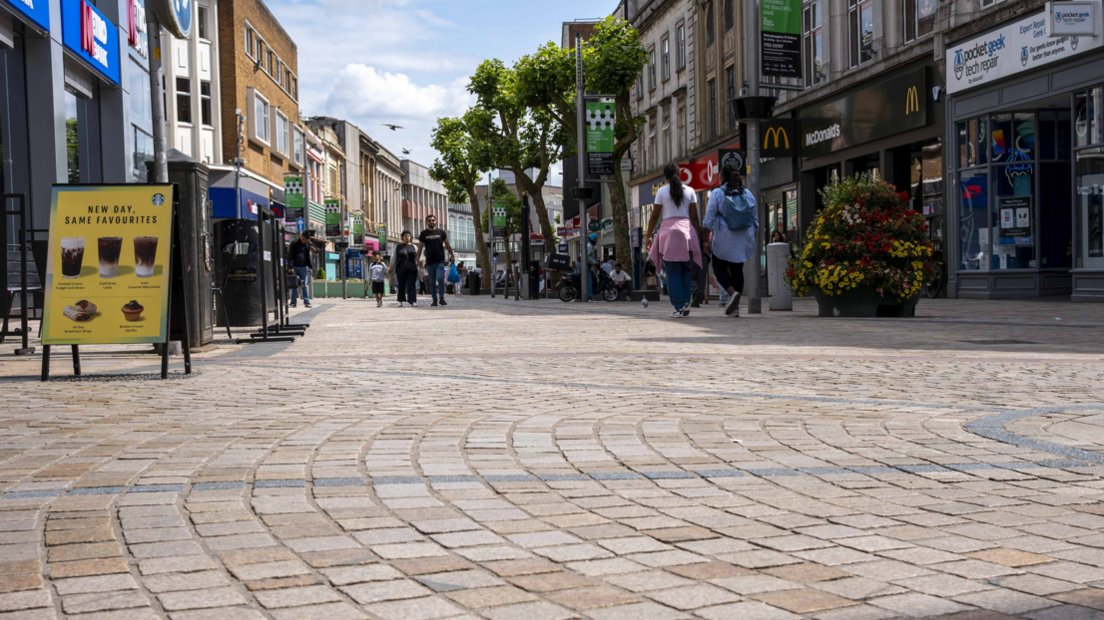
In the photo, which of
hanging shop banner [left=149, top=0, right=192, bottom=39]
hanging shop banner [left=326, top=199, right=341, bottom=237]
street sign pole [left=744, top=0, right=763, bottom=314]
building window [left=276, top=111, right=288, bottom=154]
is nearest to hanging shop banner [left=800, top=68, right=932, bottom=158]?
street sign pole [left=744, top=0, right=763, bottom=314]

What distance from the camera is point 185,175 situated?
402 inches

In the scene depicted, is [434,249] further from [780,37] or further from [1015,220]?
[1015,220]

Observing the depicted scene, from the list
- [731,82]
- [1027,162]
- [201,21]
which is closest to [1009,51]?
[1027,162]

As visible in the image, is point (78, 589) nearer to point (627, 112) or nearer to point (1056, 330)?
point (1056, 330)

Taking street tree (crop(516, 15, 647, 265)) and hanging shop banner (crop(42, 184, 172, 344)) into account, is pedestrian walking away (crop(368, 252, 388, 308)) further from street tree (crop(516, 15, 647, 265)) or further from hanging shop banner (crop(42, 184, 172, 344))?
hanging shop banner (crop(42, 184, 172, 344))

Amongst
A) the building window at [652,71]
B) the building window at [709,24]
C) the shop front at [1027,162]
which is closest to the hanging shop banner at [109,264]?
the shop front at [1027,162]

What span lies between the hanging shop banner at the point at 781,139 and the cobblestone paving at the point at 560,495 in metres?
23.6

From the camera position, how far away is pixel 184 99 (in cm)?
4550

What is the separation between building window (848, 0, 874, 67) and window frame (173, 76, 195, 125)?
27369mm

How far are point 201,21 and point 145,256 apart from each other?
1647 inches

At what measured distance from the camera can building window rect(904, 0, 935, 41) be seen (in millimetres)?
23703

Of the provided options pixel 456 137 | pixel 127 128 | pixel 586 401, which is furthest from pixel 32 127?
pixel 456 137

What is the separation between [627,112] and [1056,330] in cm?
2363

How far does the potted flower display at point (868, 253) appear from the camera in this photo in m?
14.3
